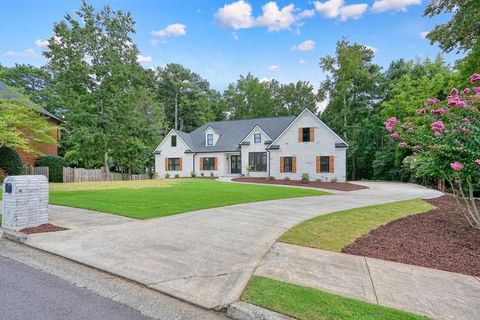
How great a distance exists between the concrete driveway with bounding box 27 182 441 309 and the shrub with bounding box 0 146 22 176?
59.5 ft

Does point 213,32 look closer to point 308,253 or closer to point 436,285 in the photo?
point 308,253

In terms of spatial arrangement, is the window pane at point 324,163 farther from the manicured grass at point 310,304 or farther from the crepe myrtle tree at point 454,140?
the manicured grass at point 310,304

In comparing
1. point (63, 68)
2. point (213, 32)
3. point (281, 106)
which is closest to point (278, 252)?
point (213, 32)

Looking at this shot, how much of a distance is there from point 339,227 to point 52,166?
23173 millimetres

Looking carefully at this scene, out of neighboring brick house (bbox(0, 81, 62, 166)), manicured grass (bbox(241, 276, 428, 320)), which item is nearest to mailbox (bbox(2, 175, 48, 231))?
manicured grass (bbox(241, 276, 428, 320))

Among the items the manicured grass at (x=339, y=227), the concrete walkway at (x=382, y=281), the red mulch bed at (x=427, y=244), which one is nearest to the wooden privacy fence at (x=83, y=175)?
the manicured grass at (x=339, y=227)

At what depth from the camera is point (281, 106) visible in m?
46.7

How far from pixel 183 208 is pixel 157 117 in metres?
30.6

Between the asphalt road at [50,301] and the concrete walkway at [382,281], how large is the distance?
6.51 feet

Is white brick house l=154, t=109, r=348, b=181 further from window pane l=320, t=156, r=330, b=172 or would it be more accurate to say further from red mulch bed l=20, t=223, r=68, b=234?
red mulch bed l=20, t=223, r=68, b=234

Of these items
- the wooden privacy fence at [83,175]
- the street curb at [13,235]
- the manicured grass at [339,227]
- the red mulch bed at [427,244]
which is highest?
the wooden privacy fence at [83,175]

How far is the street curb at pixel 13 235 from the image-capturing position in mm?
5629

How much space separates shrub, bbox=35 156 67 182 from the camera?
73.3 feet

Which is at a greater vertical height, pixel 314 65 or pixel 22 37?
pixel 314 65
